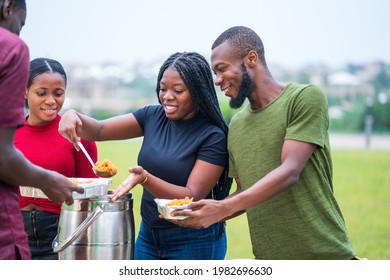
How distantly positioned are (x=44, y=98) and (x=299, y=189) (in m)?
1.24

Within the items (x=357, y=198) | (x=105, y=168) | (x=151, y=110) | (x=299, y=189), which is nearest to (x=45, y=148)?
(x=105, y=168)

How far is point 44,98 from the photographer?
318cm

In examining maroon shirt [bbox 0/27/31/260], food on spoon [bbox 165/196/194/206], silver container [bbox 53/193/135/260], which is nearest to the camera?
maroon shirt [bbox 0/27/31/260]

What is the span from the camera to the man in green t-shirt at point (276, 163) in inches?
102

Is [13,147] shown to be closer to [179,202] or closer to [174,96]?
[179,202]

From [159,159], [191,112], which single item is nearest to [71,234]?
[159,159]

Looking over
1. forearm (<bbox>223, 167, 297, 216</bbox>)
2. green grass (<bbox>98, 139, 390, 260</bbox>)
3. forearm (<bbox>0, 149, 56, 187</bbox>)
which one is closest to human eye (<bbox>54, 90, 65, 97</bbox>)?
forearm (<bbox>0, 149, 56, 187</bbox>)

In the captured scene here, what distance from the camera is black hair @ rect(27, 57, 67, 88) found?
10.5 ft

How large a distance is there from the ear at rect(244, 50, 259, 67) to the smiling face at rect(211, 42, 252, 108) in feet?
0.07

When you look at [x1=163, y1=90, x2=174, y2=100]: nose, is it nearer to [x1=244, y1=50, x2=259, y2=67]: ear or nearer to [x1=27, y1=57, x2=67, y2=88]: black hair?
[x1=244, y1=50, x2=259, y2=67]: ear

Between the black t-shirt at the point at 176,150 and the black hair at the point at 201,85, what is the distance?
50 mm

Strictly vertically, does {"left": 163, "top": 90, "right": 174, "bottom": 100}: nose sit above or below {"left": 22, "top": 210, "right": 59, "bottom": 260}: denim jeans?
above

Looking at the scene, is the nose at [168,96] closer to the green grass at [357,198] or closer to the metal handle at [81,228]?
the metal handle at [81,228]

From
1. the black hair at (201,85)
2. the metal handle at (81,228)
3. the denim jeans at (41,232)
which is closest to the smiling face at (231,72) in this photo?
the black hair at (201,85)
